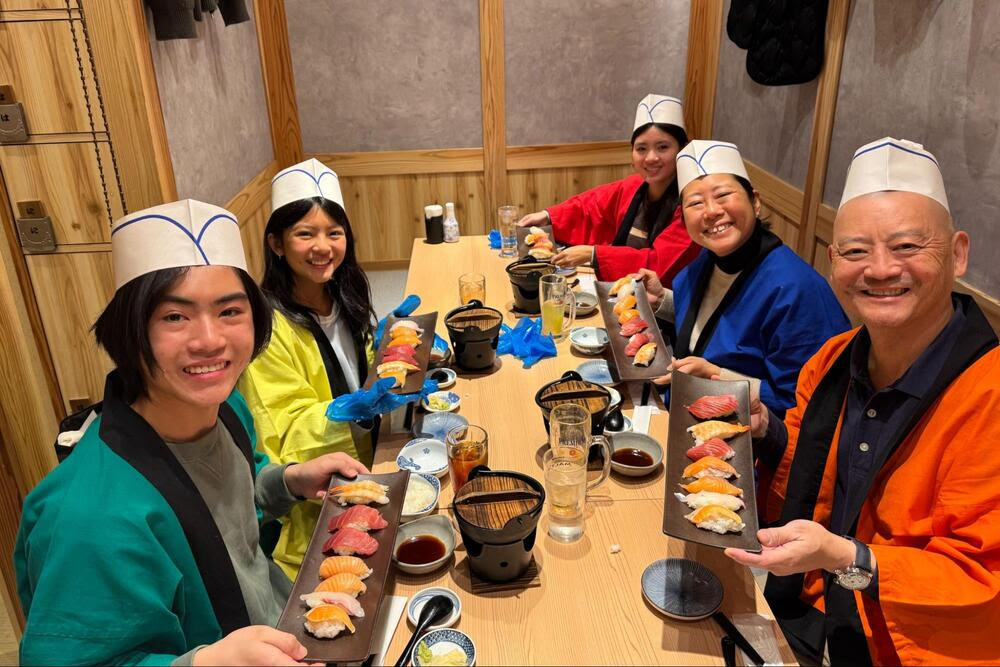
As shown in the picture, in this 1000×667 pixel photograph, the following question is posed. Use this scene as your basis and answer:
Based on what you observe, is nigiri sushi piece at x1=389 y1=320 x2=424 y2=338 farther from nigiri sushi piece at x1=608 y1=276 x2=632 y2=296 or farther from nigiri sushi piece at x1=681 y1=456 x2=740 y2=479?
nigiri sushi piece at x1=681 y1=456 x2=740 y2=479

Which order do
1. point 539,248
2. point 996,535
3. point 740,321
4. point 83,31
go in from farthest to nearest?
point 539,248, point 83,31, point 740,321, point 996,535

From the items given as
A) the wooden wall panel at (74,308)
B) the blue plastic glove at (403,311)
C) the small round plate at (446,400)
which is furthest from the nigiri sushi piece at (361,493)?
the wooden wall panel at (74,308)

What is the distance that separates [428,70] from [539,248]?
7.42ft

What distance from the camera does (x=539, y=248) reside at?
3.23 meters

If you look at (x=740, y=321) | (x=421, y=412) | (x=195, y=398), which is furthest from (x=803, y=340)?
(x=195, y=398)

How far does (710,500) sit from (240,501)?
3.20 feet

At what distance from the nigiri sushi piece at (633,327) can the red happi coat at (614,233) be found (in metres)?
0.91

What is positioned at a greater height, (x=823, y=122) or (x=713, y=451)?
(x=823, y=122)

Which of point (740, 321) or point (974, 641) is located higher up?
point (740, 321)

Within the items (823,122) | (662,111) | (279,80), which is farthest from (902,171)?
(279,80)

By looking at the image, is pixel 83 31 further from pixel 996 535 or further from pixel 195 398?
pixel 996 535

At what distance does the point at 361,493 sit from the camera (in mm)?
1473

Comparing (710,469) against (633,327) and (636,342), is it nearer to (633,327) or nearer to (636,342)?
(636,342)

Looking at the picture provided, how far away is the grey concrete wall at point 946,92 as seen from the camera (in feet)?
7.46
